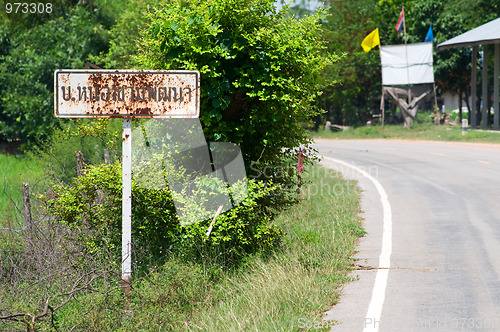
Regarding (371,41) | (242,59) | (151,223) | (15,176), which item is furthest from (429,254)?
(371,41)

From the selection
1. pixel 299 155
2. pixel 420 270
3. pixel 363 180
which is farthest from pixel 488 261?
pixel 363 180

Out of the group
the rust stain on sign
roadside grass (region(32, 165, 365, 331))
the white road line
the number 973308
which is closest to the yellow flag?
the number 973308

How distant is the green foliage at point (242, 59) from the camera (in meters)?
7.52

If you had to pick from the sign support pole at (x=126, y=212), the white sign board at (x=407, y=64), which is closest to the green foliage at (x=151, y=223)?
the sign support pole at (x=126, y=212)

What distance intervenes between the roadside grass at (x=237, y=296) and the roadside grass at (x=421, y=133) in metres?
21.0

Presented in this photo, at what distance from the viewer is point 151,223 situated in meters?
7.86

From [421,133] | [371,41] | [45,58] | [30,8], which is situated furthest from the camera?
[371,41]

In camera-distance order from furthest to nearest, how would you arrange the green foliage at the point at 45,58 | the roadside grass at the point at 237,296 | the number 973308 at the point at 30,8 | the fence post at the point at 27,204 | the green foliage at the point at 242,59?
the green foliage at the point at 45,58, the number 973308 at the point at 30,8, the fence post at the point at 27,204, the green foliage at the point at 242,59, the roadside grass at the point at 237,296

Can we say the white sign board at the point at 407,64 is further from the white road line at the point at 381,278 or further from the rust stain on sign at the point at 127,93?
the rust stain on sign at the point at 127,93

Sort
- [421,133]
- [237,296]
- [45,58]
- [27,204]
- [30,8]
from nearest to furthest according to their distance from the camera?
[237,296], [27,204], [45,58], [30,8], [421,133]

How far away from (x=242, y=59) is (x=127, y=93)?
1.86 meters

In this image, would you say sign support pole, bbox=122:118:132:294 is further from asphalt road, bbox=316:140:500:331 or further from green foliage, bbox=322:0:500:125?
green foliage, bbox=322:0:500:125

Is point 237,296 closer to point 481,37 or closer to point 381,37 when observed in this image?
point 481,37

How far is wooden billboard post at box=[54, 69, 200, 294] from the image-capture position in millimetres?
6766
